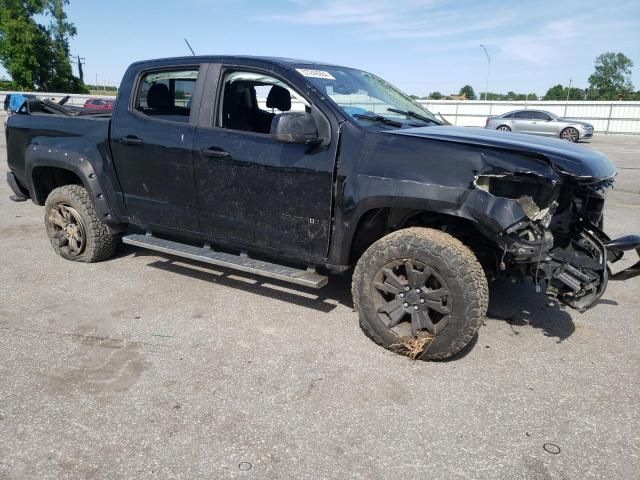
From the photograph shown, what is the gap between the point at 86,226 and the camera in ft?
16.4

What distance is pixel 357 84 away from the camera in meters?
4.19

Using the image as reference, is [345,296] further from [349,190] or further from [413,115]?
[413,115]

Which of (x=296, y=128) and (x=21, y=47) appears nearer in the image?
(x=296, y=128)

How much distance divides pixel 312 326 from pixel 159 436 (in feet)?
5.01

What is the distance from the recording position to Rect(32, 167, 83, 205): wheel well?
5.30 meters

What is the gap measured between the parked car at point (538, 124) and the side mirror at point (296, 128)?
2101 centimetres

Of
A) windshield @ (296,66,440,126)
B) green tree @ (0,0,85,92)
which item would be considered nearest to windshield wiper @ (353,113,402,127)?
windshield @ (296,66,440,126)

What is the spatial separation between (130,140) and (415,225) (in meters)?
2.55

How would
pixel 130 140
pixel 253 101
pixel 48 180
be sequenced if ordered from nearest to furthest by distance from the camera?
pixel 130 140 < pixel 253 101 < pixel 48 180

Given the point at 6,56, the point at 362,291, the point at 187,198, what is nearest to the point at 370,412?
the point at 362,291

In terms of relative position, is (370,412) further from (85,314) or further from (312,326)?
(85,314)

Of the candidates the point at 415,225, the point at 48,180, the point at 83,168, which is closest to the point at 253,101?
the point at 83,168

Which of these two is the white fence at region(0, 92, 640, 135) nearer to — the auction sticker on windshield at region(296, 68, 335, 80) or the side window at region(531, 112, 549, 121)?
the side window at region(531, 112, 549, 121)

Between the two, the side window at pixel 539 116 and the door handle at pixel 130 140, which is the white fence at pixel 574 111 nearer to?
the side window at pixel 539 116
